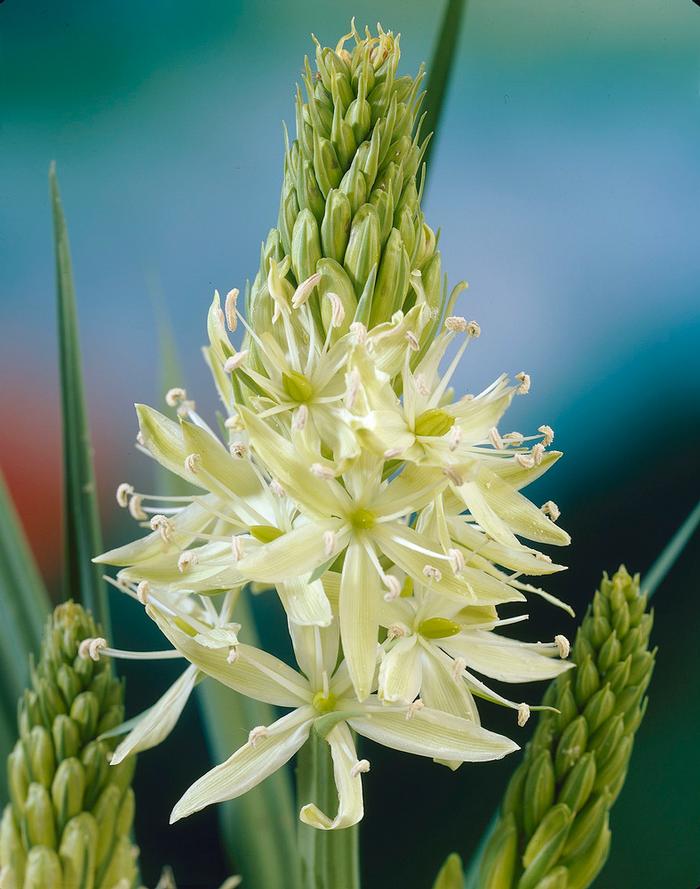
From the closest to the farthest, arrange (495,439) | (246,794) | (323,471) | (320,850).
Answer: (323,471)
(495,439)
(320,850)
(246,794)

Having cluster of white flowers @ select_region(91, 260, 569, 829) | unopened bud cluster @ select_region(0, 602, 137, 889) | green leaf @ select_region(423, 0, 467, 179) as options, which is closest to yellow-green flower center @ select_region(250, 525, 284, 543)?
cluster of white flowers @ select_region(91, 260, 569, 829)

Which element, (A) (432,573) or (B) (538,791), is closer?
(A) (432,573)

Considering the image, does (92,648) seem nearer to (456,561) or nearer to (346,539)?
(346,539)

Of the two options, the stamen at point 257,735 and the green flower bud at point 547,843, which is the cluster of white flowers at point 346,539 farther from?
the green flower bud at point 547,843

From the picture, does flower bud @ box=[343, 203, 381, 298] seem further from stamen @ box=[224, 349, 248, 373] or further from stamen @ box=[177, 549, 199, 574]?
stamen @ box=[177, 549, 199, 574]

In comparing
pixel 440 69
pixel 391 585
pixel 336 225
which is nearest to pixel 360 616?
pixel 391 585

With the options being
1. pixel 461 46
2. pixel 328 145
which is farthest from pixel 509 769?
pixel 461 46
